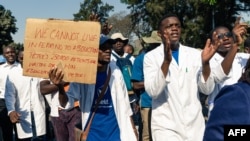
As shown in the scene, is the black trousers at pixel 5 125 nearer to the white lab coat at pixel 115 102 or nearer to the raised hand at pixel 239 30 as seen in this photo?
the white lab coat at pixel 115 102

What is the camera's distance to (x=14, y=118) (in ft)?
24.3

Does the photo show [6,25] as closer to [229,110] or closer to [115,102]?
[115,102]

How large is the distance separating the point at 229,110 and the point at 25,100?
20.1ft

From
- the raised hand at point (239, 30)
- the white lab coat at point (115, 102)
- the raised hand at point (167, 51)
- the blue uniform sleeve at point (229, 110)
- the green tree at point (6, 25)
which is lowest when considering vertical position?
the white lab coat at point (115, 102)

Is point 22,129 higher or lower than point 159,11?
lower

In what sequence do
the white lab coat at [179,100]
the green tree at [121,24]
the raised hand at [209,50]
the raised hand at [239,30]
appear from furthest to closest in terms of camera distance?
1. the green tree at [121,24]
2. the raised hand at [239,30]
3. the white lab coat at [179,100]
4. the raised hand at [209,50]

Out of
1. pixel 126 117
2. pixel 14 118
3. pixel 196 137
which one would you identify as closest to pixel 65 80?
pixel 126 117

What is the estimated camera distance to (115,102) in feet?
14.8

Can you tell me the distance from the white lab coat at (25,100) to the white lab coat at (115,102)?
333 cm

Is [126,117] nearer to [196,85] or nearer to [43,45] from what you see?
[196,85]

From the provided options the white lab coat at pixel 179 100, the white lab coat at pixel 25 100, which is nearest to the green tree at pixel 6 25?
the white lab coat at pixel 25 100

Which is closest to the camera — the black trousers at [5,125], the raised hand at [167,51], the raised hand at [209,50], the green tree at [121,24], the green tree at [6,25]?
the raised hand at [167,51]

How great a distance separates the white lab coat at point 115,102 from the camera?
445 cm

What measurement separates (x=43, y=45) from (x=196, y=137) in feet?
5.07
